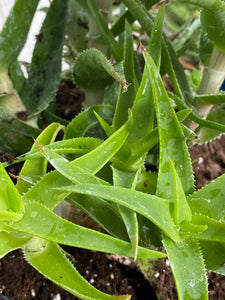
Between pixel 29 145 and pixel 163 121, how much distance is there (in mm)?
258

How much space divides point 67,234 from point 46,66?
0.36m

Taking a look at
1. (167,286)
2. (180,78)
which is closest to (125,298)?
(167,286)

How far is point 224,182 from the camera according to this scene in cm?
35

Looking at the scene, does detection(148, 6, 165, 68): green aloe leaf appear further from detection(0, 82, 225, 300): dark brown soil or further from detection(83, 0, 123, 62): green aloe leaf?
detection(0, 82, 225, 300): dark brown soil

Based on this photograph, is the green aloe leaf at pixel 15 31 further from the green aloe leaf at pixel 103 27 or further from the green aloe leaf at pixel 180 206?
the green aloe leaf at pixel 180 206

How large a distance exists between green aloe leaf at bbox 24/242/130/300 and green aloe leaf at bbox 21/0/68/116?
255 mm

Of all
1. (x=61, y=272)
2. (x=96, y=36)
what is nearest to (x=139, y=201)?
(x=61, y=272)

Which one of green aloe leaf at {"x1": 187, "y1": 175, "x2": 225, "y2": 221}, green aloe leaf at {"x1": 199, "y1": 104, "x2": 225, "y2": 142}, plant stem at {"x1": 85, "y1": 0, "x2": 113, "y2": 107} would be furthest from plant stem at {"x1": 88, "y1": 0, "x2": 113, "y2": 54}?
green aloe leaf at {"x1": 187, "y1": 175, "x2": 225, "y2": 221}

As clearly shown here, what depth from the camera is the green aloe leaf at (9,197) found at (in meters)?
0.31

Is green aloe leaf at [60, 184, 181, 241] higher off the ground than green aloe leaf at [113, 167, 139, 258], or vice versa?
green aloe leaf at [60, 184, 181, 241]

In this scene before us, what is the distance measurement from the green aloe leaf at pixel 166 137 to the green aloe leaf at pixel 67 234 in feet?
0.24

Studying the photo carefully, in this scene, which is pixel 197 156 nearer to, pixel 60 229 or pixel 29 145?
pixel 29 145

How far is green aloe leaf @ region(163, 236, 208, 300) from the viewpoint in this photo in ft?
1.02

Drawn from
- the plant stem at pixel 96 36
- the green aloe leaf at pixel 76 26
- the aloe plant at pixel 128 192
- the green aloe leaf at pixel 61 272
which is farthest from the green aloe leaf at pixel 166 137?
the green aloe leaf at pixel 76 26
